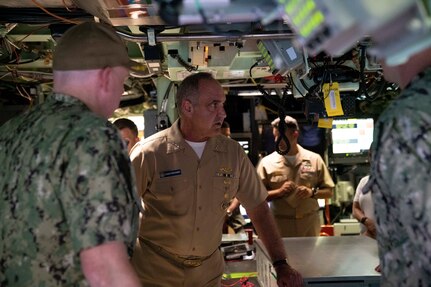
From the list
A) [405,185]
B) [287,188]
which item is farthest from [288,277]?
[287,188]

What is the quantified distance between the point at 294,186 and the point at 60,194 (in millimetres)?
4254

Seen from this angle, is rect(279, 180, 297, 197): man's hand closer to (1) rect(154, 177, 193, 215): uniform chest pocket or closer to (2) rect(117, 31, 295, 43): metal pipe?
(1) rect(154, 177, 193, 215): uniform chest pocket

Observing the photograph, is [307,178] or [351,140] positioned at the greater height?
[351,140]

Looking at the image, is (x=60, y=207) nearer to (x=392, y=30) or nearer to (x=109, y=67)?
(x=109, y=67)

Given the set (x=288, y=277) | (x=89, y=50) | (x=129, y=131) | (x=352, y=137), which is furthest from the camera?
(x=352, y=137)

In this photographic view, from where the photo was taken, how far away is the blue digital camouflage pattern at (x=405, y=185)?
1.44m

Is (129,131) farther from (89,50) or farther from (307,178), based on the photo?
(89,50)

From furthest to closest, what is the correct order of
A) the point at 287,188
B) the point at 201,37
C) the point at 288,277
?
the point at 287,188 → the point at 201,37 → the point at 288,277

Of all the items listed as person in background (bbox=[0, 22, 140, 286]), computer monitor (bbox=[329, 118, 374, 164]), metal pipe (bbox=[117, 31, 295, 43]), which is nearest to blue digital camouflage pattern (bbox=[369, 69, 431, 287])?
person in background (bbox=[0, 22, 140, 286])

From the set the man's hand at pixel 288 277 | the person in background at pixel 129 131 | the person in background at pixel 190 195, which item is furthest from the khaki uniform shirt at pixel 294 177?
the man's hand at pixel 288 277

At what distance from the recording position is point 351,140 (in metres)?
7.16

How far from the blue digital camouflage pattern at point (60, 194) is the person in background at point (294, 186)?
160 inches

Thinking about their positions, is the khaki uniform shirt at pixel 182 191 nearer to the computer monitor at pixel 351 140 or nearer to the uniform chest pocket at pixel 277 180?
the uniform chest pocket at pixel 277 180

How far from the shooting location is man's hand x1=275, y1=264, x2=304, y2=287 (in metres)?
2.53
